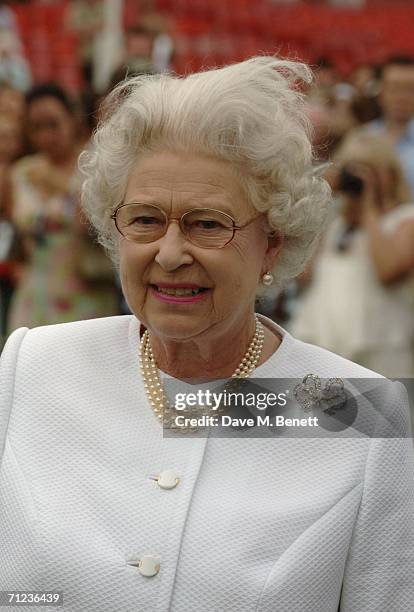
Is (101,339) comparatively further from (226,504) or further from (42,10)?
(42,10)

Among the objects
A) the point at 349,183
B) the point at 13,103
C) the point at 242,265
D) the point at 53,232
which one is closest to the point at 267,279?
the point at 242,265

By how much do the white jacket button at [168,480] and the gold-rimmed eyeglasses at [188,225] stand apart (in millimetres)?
527

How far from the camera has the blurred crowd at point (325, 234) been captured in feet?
19.1

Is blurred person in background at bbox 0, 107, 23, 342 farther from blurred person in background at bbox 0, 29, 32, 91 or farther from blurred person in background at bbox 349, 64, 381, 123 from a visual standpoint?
blurred person in background at bbox 349, 64, 381, 123

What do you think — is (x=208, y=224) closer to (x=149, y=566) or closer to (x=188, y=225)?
(x=188, y=225)

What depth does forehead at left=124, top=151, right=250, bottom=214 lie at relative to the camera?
8.42ft

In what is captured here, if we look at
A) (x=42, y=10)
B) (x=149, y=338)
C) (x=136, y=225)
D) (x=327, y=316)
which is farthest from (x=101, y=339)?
(x=42, y=10)

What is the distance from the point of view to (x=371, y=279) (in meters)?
5.80

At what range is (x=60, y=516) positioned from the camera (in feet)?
8.36

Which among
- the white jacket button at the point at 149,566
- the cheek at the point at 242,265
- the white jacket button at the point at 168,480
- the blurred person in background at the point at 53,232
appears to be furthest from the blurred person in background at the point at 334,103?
the white jacket button at the point at 149,566

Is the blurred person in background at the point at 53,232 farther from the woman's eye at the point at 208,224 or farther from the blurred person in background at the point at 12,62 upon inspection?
the woman's eye at the point at 208,224

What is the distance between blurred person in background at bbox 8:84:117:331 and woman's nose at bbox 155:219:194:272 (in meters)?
3.50

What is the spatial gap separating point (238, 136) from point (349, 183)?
348 cm

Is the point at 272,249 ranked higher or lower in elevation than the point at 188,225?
lower
